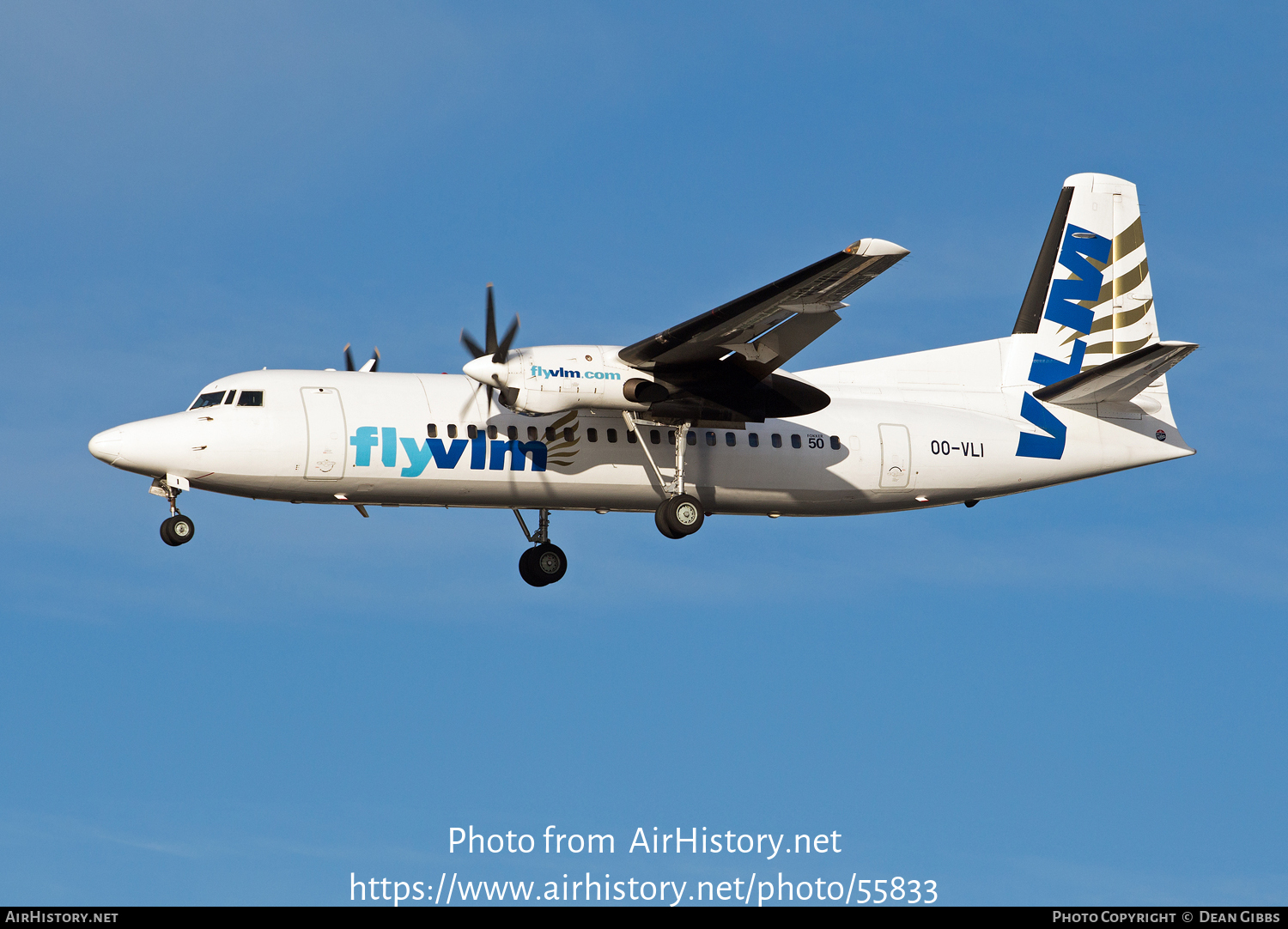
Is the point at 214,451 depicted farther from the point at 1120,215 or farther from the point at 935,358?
the point at 1120,215

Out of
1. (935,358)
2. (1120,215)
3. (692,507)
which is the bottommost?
(692,507)

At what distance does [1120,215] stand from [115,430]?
16.9 metres

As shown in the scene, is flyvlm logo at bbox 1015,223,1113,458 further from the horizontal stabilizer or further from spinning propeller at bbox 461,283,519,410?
spinning propeller at bbox 461,283,519,410

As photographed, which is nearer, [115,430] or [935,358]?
[115,430]

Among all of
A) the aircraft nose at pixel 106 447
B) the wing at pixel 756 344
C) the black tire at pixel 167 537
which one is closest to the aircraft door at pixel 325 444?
the black tire at pixel 167 537

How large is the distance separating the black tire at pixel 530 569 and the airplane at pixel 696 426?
5 centimetres

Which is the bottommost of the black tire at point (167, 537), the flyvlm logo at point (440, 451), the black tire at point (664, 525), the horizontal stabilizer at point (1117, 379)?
the black tire at point (167, 537)

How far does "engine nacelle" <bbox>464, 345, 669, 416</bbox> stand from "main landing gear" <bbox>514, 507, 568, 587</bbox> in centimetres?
355

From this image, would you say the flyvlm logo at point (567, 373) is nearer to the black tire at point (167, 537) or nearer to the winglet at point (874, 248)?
the winglet at point (874, 248)

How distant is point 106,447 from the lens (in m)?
20.9

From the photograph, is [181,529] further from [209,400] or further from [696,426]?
[696,426]

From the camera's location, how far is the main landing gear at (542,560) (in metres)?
24.5

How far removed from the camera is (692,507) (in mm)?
22375
